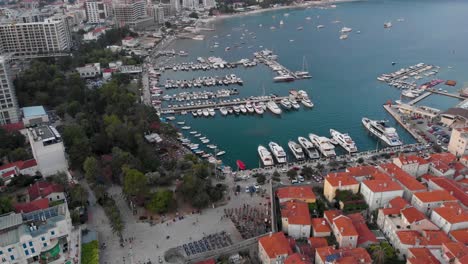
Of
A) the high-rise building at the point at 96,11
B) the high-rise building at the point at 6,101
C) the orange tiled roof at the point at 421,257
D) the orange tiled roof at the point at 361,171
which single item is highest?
the high-rise building at the point at 96,11

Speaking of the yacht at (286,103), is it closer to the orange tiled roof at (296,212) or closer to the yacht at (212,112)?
the yacht at (212,112)

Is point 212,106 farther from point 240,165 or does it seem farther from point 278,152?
point 240,165

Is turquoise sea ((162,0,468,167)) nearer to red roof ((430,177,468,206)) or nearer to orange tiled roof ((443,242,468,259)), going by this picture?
A: red roof ((430,177,468,206))

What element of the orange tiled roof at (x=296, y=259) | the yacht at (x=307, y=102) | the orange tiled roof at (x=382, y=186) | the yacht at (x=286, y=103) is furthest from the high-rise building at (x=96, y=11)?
the orange tiled roof at (x=296, y=259)

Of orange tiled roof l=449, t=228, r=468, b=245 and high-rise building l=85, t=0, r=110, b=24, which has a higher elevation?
high-rise building l=85, t=0, r=110, b=24

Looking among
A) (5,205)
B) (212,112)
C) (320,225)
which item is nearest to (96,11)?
(212,112)

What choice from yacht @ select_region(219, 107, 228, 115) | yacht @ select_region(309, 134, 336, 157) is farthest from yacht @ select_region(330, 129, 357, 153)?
yacht @ select_region(219, 107, 228, 115)
